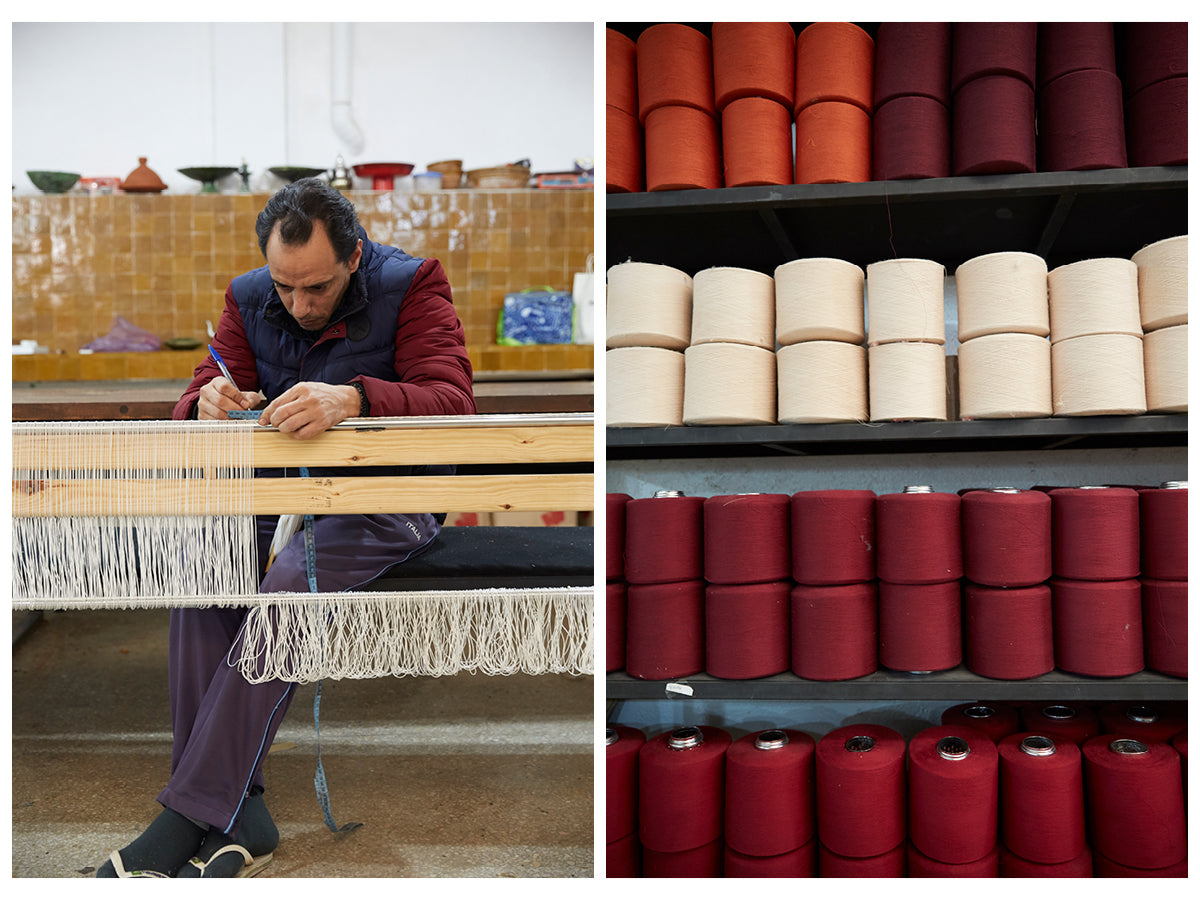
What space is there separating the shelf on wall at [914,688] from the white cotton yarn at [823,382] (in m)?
0.41

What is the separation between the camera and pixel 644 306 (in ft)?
4.31

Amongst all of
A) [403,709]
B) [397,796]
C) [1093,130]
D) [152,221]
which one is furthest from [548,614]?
[152,221]

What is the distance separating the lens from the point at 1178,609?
1249mm

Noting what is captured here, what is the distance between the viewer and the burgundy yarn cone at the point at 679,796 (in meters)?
1.29

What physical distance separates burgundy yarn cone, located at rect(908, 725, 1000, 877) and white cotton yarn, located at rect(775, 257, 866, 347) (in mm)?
660

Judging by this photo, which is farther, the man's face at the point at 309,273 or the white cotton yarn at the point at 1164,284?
the man's face at the point at 309,273

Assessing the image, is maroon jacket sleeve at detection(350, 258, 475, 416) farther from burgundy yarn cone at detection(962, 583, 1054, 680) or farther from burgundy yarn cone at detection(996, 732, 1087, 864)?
burgundy yarn cone at detection(996, 732, 1087, 864)

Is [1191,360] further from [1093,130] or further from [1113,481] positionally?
[1113,481]

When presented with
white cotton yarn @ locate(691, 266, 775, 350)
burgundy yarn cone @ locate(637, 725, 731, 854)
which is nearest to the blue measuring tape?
burgundy yarn cone @ locate(637, 725, 731, 854)

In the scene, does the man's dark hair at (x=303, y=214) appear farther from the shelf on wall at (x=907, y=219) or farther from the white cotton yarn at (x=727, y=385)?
the white cotton yarn at (x=727, y=385)

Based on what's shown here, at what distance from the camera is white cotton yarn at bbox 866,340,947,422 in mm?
1271

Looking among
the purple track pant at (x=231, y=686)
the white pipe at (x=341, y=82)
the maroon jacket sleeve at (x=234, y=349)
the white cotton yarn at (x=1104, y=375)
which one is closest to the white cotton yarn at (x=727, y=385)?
the white cotton yarn at (x=1104, y=375)

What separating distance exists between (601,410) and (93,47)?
111 inches

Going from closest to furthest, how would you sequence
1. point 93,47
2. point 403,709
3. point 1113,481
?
point 1113,481 → point 403,709 → point 93,47
